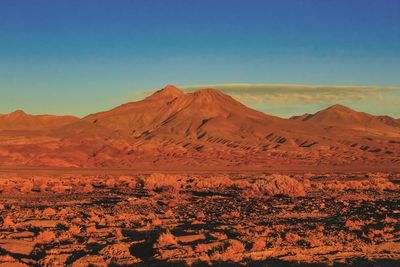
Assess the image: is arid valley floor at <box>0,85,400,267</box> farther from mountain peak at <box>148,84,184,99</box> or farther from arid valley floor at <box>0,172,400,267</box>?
mountain peak at <box>148,84,184,99</box>

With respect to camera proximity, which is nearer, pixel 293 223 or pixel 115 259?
pixel 115 259

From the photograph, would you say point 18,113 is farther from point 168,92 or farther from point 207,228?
point 207,228

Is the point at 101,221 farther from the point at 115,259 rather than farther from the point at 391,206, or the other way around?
the point at 391,206

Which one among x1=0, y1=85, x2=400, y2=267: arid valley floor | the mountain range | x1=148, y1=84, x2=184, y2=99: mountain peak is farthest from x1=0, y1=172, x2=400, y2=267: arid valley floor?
x1=148, y1=84, x2=184, y2=99: mountain peak

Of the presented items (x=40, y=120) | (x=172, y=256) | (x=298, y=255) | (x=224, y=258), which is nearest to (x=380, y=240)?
(x=298, y=255)

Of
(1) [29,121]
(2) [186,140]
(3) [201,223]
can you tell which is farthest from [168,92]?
(3) [201,223]

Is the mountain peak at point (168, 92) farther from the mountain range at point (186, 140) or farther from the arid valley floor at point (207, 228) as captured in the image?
the arid valley floor at point (207, 228)
